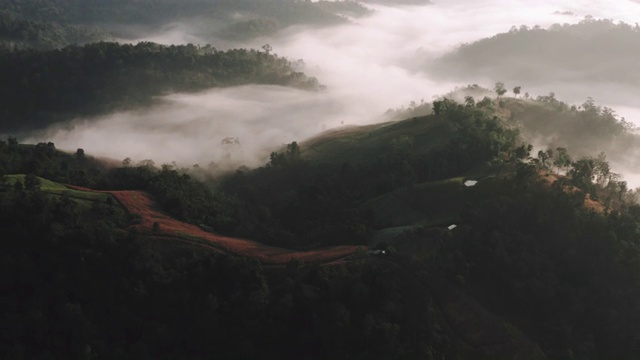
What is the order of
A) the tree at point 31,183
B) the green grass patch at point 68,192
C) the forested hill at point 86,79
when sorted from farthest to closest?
the forested hill at point 86,79 < the green grass patch at point 68,192 < the tree at point 31,183

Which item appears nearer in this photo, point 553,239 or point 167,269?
point 167,269

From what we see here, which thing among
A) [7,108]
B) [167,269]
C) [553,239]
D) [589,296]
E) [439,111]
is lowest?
[589,296]

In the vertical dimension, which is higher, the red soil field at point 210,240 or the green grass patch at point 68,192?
the green grass patch at point 68,192

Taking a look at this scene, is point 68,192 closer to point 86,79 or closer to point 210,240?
point 210,240

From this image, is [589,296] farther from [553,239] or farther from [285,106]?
[285,106]

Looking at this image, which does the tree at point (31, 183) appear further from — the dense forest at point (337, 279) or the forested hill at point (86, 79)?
the forested hill at point (86, 79)

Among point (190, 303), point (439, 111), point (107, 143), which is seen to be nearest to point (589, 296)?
point (190, 303)

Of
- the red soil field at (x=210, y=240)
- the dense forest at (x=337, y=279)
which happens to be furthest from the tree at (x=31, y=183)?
the red soil field at (x=210, y=240)
